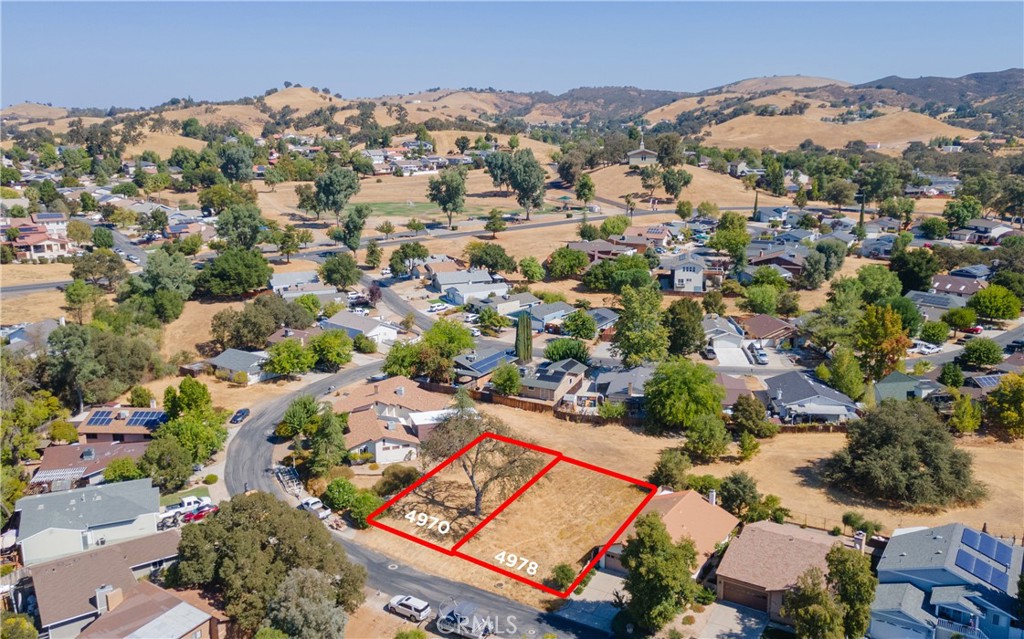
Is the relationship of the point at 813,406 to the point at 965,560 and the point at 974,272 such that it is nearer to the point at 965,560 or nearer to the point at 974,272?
the point at 965,560

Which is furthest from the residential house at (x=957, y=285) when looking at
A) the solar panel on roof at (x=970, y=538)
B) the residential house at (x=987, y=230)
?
the solar panel on roof at (x=970, y=538)

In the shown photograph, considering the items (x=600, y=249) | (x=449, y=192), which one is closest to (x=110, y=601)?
(x=600, y=249)

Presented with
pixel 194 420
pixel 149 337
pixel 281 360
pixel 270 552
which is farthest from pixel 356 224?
pixel 270 552

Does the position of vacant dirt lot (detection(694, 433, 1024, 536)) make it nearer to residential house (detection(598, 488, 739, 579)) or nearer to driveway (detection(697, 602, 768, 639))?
residential house (detection(598, 488, 739, 579))

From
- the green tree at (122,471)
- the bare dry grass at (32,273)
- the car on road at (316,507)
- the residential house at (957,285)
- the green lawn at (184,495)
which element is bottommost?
the green lawn at (184,495)

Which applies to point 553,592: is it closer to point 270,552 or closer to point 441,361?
point 270,552

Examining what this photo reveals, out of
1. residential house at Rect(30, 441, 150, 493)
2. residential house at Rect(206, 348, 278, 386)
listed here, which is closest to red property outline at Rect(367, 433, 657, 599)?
residential house at Rect(30, 441, 150, 493)

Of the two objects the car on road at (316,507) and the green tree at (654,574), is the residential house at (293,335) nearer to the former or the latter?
the car on road at (316,507)
